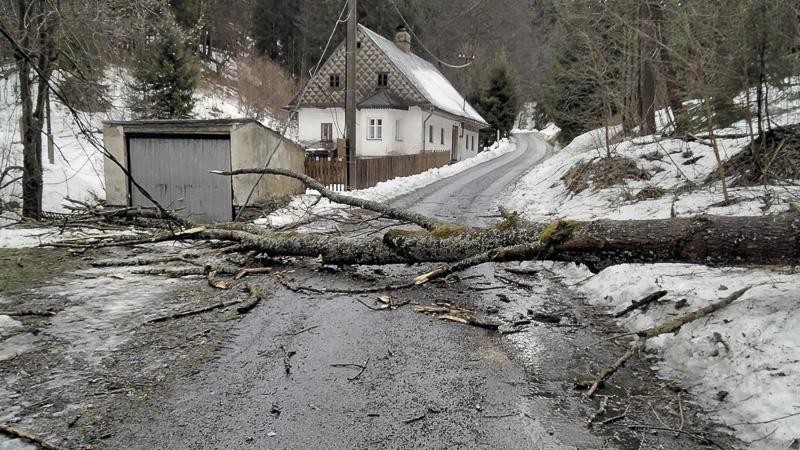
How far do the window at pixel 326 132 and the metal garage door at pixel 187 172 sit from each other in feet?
67.4

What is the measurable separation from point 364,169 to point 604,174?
9662mm

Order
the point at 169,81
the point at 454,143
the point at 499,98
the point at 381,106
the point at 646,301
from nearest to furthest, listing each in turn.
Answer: the point at 646,301
the point at 169,81
the point at 381,106
the point at 454,143
the point at 499,98

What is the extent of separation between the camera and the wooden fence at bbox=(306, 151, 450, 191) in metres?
17.3

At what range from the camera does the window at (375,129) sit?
1232 inches

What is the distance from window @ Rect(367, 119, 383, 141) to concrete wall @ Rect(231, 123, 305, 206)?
16447 millimetres

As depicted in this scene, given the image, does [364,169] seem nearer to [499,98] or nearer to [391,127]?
[391,127]

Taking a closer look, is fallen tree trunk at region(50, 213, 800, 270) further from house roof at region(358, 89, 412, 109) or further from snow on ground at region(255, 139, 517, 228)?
house roof at region(358, 89, 412, 109)

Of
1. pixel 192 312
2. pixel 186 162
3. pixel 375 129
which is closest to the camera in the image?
pixel 192 312

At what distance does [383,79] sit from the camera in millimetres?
32312

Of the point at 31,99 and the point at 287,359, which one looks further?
the point at 31,99

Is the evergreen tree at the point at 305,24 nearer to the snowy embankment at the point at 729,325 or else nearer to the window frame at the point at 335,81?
the window frame at the point at 335,81

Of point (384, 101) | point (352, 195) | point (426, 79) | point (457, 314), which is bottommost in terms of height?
point (457, 314)

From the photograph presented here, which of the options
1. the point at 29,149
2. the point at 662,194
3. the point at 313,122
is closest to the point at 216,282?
the point at 662,194

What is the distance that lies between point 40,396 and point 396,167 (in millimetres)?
18831
